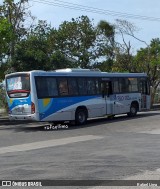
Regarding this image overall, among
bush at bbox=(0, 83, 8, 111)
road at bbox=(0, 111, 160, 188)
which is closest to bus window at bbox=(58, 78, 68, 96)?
road at bbox=(0, 111, 160, 188)

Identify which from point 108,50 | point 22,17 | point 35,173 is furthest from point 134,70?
point 35,173

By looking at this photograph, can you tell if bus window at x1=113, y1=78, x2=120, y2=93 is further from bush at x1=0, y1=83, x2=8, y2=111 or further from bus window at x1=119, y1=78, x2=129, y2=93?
bush at x1=0, y1=83, x2=8, y2=111

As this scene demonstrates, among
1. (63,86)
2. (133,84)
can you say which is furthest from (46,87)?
(133,84)

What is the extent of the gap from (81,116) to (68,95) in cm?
146

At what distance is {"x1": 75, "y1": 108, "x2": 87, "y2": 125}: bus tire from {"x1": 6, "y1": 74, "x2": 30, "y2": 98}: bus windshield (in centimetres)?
324

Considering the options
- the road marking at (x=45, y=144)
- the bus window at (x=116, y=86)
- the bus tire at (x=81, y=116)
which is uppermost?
the bus window at (x=116, y=86)

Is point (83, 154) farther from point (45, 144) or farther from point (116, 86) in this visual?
point (116, 86)

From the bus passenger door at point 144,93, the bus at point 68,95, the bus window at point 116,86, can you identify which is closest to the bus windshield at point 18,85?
the bus at point 68,95

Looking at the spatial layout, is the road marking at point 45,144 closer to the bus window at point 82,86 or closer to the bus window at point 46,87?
the bus window at point 46,87

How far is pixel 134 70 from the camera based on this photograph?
4100 centimetres

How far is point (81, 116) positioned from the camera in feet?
70.2

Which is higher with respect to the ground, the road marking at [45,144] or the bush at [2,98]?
the bush at [2,98]

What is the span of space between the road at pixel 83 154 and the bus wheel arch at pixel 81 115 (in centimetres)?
271

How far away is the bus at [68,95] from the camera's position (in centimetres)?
1919
